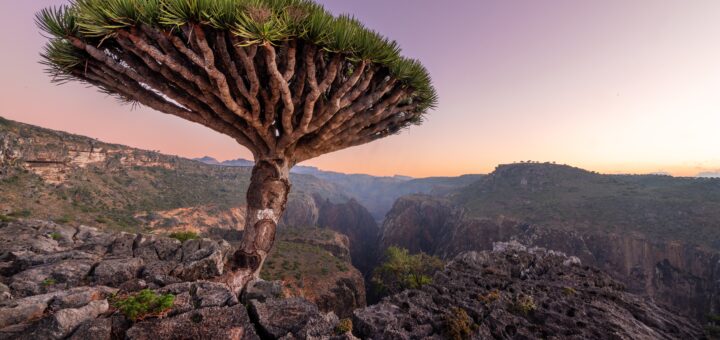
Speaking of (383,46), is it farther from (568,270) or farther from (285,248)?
(285,248)

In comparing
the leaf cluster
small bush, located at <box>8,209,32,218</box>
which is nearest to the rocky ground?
the leaf cluster

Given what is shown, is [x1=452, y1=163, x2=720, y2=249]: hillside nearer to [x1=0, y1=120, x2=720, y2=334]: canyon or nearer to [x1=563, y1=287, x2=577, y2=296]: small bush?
[x1=0, y1=120, x2=720, y2=334]: canyon

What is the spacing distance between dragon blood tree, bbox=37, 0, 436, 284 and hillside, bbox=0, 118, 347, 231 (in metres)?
30.9

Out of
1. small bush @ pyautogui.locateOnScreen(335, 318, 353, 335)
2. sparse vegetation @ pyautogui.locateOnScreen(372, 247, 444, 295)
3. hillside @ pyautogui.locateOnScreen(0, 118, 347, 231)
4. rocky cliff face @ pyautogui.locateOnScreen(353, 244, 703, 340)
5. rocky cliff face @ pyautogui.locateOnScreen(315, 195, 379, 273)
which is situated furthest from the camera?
rocky cliff face @ pyautogui.locateOnScreen(315, 195, 379, 273)

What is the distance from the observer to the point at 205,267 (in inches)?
233

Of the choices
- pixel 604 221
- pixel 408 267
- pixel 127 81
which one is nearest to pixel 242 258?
pixel 127 81

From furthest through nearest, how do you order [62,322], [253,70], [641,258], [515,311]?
1. [641,258]
2. [515,311]
3. [253,70]
4. [62,322]

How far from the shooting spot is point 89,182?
44875 millimetres

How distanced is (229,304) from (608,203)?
75857mm

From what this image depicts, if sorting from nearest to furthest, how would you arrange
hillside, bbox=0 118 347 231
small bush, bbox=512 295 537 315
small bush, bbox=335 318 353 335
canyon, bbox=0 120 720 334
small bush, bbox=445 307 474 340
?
small bush, bbox=335 318 353 335
small bush, bbox=445 307 474 340
small bush, bbox=512 295 537 315
hillside, bbox=0 118 347 231
canyon, bbox=0 120 720 334

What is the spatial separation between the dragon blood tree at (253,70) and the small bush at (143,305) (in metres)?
2.46

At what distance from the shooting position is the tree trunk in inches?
246

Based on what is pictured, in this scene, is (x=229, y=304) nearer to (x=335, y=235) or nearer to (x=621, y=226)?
(x=335, y=235)

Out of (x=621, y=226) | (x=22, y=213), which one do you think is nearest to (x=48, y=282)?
(x=22, y=213)
